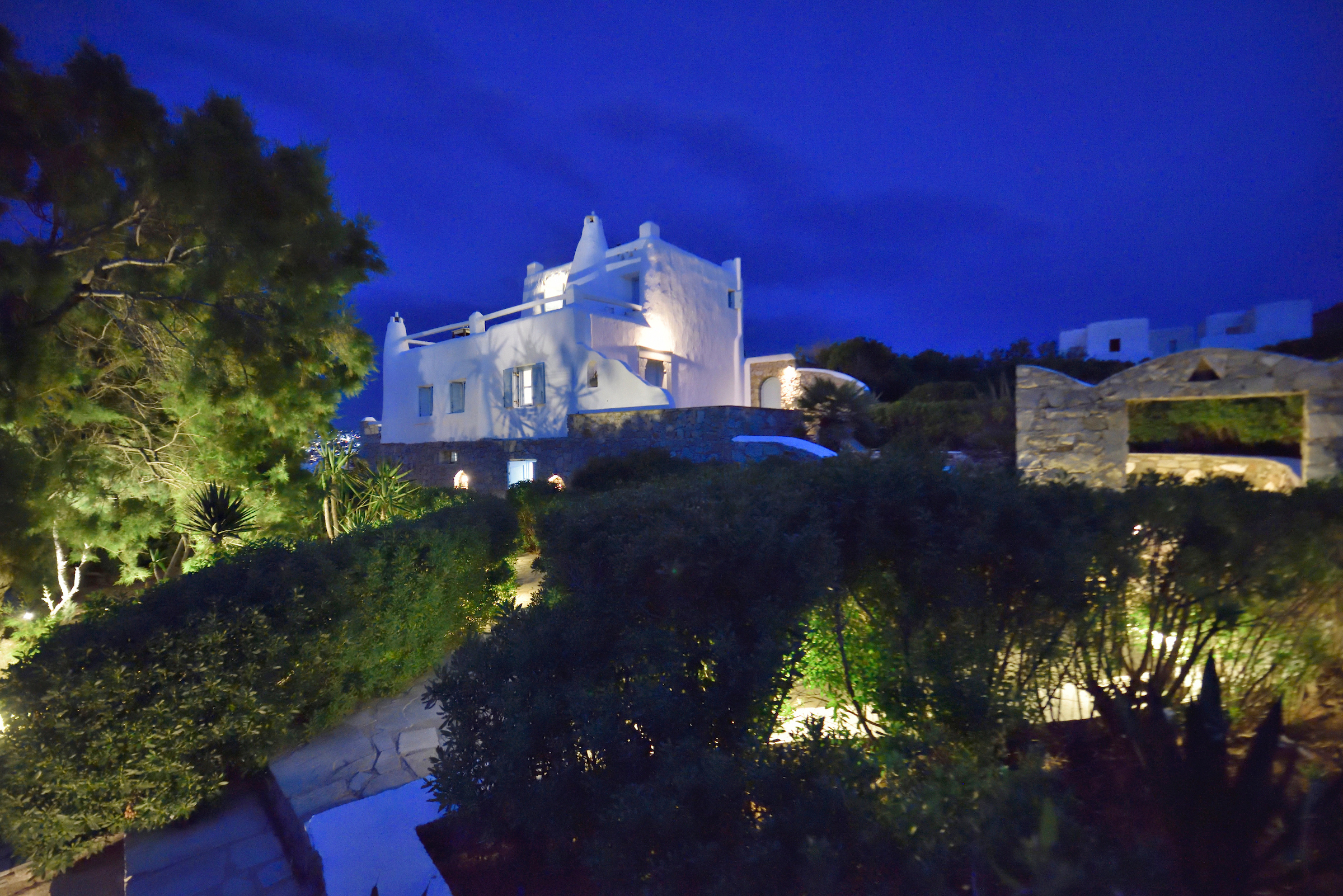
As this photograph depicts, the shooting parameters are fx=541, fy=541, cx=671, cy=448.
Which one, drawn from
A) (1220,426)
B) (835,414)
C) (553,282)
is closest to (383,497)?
(835,414)

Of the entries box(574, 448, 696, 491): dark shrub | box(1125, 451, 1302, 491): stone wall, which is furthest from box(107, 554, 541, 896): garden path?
box(1125, 451, 1302, 491): stone wall

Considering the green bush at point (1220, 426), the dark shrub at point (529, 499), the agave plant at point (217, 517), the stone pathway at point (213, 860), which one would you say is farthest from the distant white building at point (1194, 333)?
the agave plant at point (217, 517)

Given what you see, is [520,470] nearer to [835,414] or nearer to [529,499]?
[529,499]

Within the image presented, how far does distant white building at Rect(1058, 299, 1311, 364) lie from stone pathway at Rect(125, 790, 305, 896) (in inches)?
1139

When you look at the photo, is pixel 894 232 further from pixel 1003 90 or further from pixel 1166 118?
pixel 1166 118

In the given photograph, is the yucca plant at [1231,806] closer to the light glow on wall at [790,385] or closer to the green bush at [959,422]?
the green bush at [959,422]

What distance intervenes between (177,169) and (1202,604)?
34.3ft

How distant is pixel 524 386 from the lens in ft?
48.9

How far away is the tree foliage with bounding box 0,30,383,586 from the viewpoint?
5965mm

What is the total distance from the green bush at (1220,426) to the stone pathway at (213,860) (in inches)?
435

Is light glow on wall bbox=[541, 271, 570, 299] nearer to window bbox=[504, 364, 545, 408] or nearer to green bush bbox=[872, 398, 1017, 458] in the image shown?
window bbox=[504, 364, 545, 408]

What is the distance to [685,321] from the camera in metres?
16.3

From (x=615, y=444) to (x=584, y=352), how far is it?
2728 millimetres

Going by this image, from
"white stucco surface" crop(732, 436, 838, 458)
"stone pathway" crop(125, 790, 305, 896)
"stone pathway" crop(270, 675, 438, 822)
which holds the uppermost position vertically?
"white stucco surface" crop(732, 436, 838, 458)
